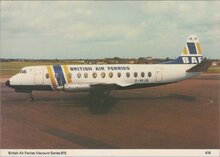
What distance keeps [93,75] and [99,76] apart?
0.49 metres

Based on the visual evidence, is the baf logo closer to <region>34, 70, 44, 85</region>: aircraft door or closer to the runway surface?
the runway surface

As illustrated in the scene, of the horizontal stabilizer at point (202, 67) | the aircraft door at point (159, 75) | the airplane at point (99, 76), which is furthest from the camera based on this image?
the aircraft door at point (159, 75)

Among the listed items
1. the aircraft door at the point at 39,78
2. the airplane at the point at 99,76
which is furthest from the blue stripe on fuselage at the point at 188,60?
the aircraft door at the point at 39,78

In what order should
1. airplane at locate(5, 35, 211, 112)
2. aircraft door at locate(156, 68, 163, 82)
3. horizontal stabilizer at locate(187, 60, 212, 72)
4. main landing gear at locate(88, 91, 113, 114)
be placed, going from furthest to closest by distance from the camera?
aircraft door at locate(156, 68, 163, 82), horizontal stabilizer at locate(187, 60, 212, 72), airplane at locate(5, 35, 211, 112), main landing gear at locate(88, 91, 113, 114)

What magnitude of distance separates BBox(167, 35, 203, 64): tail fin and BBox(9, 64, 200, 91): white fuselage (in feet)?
5.02

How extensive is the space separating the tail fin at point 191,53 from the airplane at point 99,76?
0.52 m

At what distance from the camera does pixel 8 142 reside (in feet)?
41.4

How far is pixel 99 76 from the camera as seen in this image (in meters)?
21.7

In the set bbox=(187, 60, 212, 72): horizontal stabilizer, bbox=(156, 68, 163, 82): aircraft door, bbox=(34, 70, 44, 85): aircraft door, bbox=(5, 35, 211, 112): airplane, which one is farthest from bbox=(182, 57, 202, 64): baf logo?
bbox=(34, 70, 44, 85): aircraft door

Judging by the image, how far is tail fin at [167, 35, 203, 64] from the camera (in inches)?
947

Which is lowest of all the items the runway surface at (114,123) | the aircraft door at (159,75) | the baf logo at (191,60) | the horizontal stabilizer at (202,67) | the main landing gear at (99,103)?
the runway surface at (114,123)

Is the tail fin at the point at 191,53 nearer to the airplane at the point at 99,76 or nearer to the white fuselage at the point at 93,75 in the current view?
the airplane at the point at 99,76

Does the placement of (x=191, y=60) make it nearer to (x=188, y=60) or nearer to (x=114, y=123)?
(x=188, y=60)

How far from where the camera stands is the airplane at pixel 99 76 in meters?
21.2
